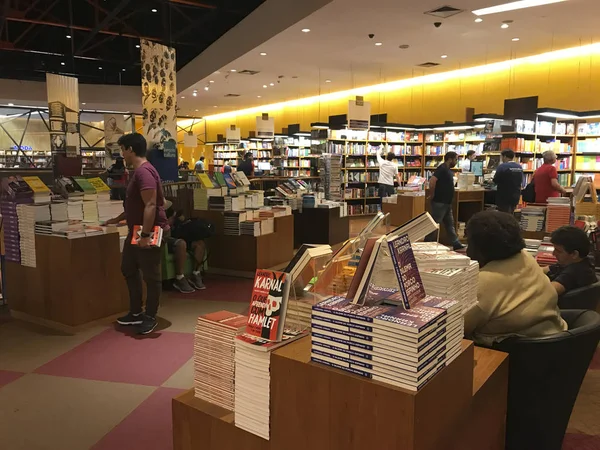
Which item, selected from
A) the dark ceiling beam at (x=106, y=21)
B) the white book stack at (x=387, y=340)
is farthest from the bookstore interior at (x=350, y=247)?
the dark ceiling beam at (x=106, y=21)

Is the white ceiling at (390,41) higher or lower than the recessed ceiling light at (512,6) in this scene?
higher

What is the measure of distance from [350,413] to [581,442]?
1.91m

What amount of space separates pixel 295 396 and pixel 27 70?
60.4 ft

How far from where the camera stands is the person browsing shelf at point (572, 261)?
314cm

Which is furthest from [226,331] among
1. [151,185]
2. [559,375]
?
[151,185]

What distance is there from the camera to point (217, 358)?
1.90 metres

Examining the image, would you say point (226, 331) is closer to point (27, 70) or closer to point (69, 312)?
point (69, 312)

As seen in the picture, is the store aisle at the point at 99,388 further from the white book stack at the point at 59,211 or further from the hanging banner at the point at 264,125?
the hanging banner at the point at 264,125

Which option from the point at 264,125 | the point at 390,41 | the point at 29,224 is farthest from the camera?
the point at 264,125

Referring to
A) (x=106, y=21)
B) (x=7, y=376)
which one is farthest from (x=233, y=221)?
(x=106, y=21)

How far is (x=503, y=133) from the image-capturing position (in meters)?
9.70

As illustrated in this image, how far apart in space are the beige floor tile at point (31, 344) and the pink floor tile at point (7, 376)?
5 cm

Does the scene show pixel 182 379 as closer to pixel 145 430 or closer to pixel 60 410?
pixel 145 430

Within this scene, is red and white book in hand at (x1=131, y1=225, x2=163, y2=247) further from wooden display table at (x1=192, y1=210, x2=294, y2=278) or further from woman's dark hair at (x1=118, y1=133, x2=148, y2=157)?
wooden display table at (x1=192, y1=210, x2=294, y2=278)
